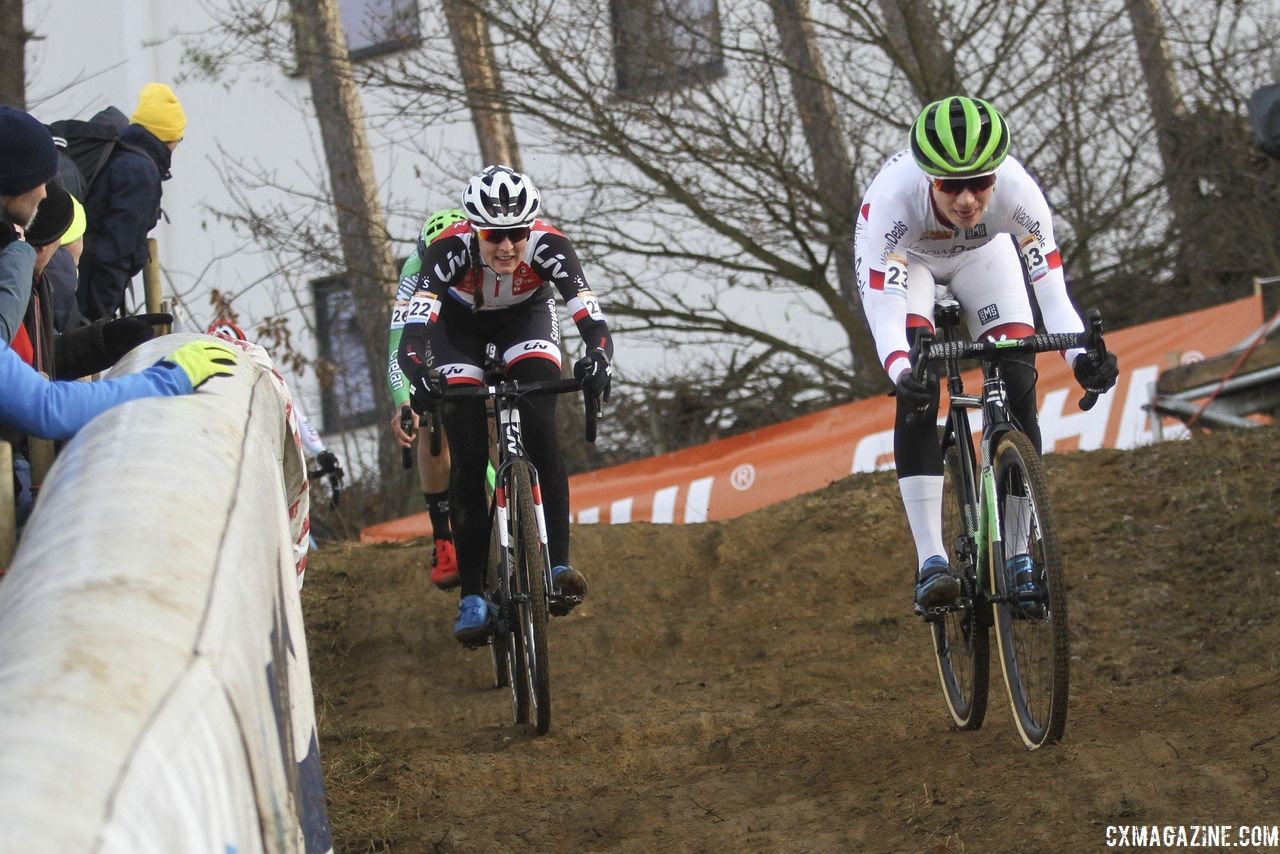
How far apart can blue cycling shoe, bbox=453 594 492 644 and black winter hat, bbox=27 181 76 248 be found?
259 cm

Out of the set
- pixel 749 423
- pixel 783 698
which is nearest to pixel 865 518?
pixel 783 698

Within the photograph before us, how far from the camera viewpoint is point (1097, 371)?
5.11 m

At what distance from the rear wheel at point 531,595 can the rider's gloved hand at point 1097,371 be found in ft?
7.16

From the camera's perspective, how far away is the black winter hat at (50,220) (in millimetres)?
4656

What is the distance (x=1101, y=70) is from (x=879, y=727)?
8.82 metres

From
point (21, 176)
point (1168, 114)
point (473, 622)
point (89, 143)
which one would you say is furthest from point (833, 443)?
point (21, 176)

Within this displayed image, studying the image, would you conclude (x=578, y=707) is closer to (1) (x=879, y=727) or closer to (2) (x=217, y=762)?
(1) (x=879, y=727)

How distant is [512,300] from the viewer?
7.07 m

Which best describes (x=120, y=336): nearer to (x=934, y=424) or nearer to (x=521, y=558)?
(x=521, y=558)

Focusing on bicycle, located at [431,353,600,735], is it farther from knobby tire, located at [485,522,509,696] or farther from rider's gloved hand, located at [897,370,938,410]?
rider's gloved hand, located at [897,370,938,410]

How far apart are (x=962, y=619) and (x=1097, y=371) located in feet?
3.48

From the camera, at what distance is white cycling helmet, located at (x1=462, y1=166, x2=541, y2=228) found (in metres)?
6.45

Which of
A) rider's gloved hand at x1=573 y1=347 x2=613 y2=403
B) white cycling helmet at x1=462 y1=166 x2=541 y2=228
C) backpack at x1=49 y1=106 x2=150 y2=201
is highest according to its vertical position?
backpack at x1=49 y1=106 x2=150 y2=201

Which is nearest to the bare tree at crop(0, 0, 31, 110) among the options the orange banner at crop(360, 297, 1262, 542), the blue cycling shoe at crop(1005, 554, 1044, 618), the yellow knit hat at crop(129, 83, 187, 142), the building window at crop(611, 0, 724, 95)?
the yellow knit hat at crop(129, 83, 187, 142)
